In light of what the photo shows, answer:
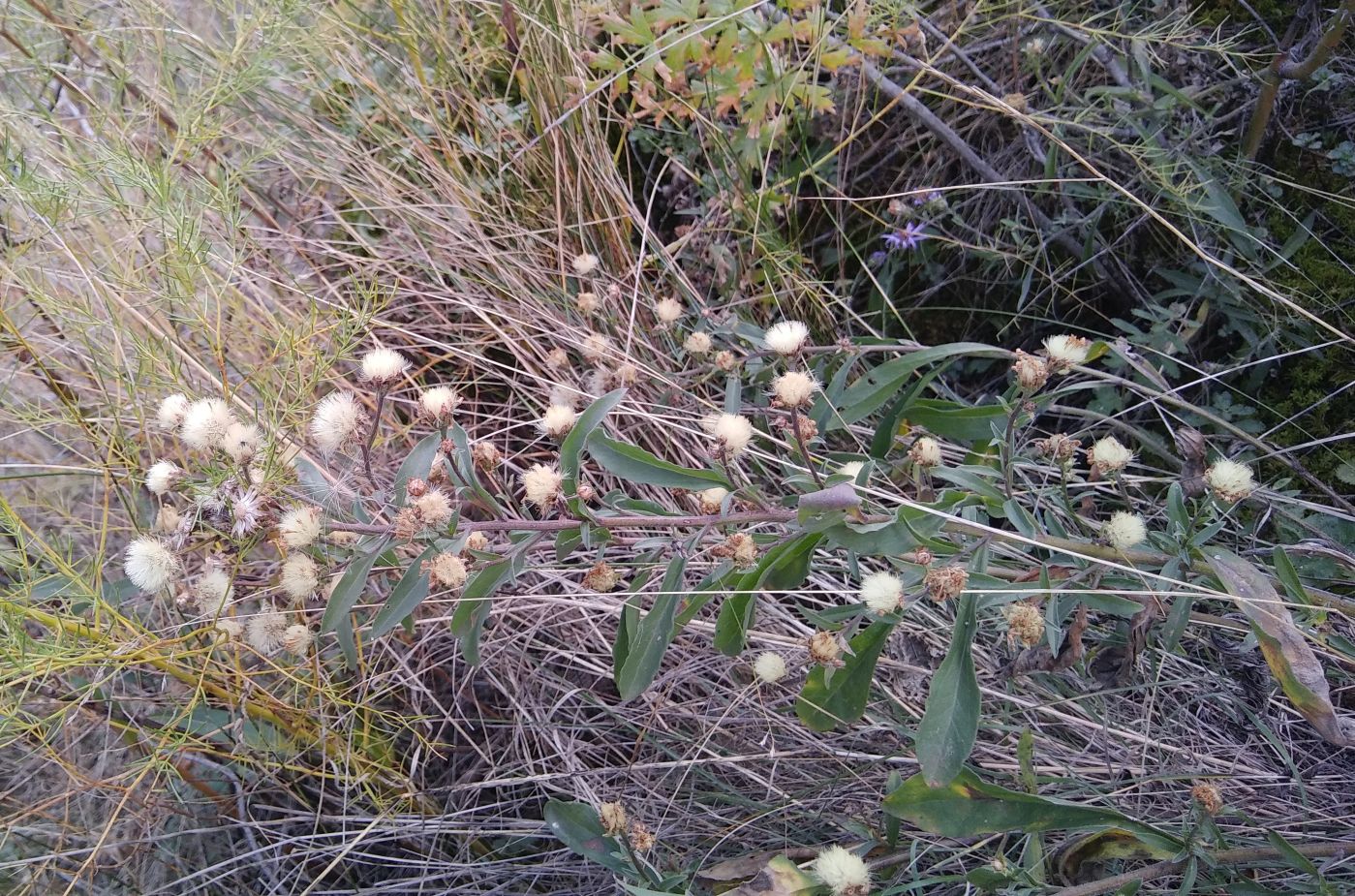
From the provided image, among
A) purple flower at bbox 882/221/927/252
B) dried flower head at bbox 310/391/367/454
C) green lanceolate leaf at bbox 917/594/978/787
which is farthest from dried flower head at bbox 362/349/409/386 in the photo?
purple flower at bbox 882/221/927/252

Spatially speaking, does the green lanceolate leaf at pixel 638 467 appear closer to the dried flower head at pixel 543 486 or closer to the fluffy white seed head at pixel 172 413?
the dried flower head at pixel 543 486

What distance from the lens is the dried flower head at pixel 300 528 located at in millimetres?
974

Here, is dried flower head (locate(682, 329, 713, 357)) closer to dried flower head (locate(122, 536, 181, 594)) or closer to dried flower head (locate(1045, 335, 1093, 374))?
dried flower head (locate(1045, 335, 1093, 374))

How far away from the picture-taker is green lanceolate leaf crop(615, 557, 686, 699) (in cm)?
100

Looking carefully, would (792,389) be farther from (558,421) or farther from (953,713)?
(953,713)

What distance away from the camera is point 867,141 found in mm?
1928

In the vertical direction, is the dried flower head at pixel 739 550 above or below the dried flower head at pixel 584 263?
below

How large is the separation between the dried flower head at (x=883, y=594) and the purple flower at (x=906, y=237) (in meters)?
0.90

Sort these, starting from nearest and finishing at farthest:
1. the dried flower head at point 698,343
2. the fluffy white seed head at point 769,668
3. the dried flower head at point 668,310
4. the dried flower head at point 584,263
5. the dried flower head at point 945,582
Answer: the dried flower head at point 945,582 → the fluffy white seed head at point 769,668 → the dried flower head at point 698,343 → the dried flower head at point 668,310 → the dried flower head at point 584,263

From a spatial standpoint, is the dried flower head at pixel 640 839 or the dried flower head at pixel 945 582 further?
the dried flower head at pixel 640 839

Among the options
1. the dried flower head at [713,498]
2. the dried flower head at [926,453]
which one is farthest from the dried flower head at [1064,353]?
the dried flower head at [713,498]

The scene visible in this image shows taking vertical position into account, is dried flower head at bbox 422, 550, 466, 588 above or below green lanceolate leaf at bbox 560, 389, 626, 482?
below

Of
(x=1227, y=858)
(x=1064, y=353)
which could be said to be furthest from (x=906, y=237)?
(x=1227, y=858)

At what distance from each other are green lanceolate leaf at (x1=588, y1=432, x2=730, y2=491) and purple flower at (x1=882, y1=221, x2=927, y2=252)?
807mm
